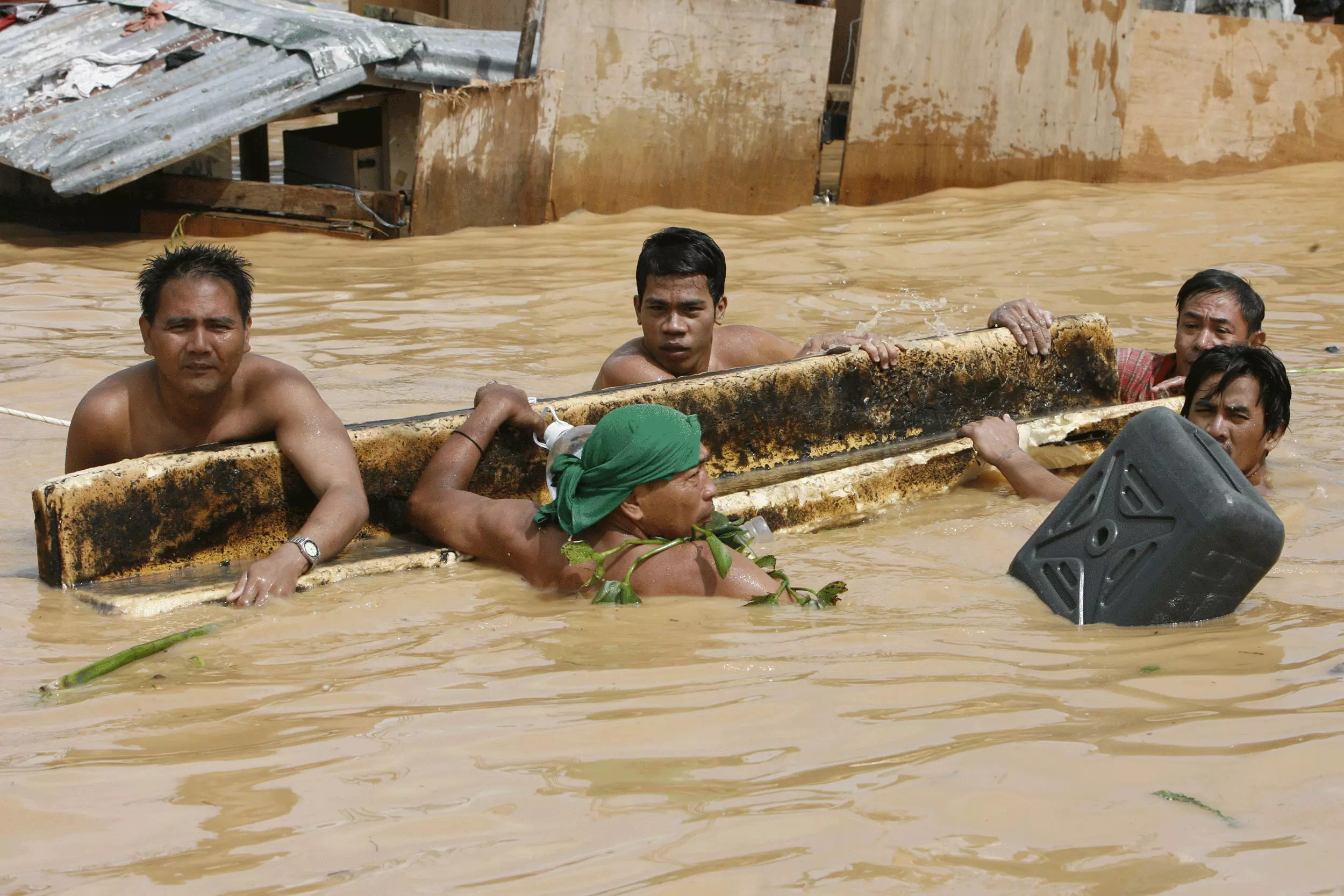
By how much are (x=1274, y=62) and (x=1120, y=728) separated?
11.0 metres

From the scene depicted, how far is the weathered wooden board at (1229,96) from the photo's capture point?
11.8 m

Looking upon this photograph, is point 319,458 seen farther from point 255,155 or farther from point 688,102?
point 255,155

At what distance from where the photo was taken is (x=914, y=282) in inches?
353

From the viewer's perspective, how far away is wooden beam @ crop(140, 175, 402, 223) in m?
9.78

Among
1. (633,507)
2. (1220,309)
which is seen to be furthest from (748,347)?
(633,507)

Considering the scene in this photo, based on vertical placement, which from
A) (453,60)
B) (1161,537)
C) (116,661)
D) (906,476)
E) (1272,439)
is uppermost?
(453,60)

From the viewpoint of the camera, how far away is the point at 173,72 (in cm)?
959

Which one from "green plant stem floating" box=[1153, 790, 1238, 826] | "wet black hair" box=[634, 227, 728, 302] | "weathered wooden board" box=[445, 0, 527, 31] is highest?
"weathered wooden board" box=[445, 0, 527, 31]

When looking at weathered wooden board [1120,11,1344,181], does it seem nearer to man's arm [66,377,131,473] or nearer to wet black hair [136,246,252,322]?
wet black hair [136,246,252,322]

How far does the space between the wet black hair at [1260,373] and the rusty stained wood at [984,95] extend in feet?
22.0

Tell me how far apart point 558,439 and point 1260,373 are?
2.39 m

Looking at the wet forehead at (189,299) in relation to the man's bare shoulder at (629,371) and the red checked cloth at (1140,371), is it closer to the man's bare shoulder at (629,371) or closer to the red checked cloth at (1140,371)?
the man's bare shoulder at (629,371)

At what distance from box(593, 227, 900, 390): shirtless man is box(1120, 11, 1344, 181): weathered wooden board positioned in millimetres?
7511

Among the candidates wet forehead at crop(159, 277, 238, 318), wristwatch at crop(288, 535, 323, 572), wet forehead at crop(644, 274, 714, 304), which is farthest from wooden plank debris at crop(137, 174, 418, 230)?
wristwatch at crop(288, 535, 323, 572)
